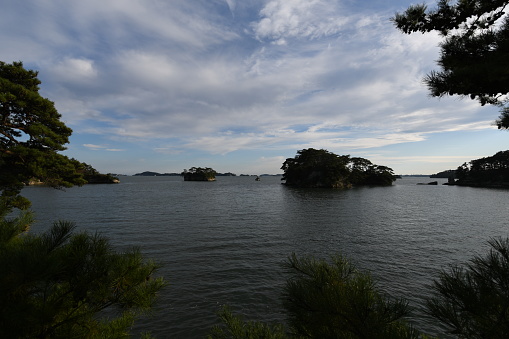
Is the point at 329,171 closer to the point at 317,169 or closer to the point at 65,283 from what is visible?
the point at 317,169

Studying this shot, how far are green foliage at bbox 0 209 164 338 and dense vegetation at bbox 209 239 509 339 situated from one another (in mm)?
1940

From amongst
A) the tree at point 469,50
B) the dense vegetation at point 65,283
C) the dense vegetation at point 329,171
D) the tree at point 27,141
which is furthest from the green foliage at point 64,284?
the dense vegetation at point 329,171

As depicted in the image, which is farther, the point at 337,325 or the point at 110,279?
the point at 110,279

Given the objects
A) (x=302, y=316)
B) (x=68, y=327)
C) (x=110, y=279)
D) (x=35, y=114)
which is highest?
(x=35, y=114)

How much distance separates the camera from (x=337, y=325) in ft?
10.4

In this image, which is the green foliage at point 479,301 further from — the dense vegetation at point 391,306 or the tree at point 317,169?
the tree at point 317,169

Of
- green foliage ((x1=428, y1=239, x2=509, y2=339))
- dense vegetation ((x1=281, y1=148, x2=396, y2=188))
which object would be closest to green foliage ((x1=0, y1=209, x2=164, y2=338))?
green foliage ((x1=428, y1=239, x2=509, y2=339))

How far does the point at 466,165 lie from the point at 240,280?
161 metres

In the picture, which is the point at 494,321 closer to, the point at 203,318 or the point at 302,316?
the point at 302,316

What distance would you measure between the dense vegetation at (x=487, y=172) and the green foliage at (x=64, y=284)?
146 m

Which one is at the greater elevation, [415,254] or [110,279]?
[110,279]

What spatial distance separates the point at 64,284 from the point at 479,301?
5550 mm

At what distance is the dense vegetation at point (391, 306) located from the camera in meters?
2.52

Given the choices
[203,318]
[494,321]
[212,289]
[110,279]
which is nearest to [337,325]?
[494,321]
